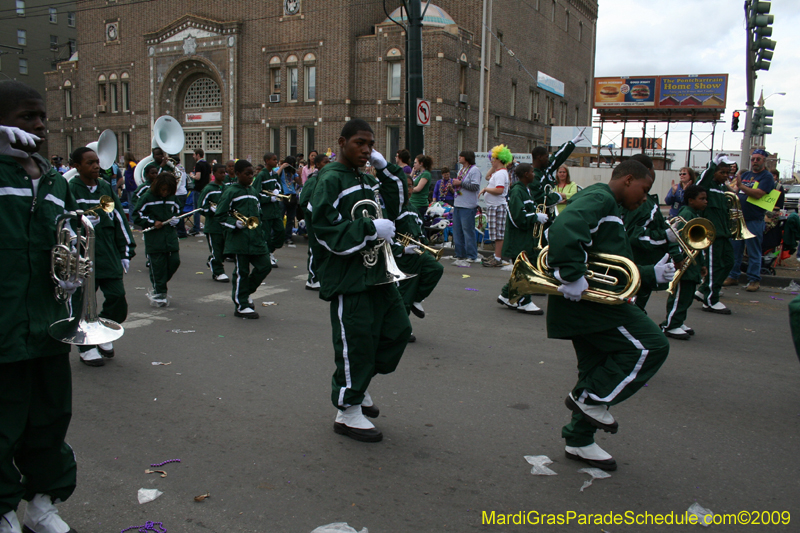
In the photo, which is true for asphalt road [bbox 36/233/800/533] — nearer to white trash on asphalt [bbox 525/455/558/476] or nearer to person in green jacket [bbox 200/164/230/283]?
white trash on asphalt [bbox 525/455/558/476]

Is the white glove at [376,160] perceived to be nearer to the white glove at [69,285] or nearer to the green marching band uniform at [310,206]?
the green marching band uniform at [310,206]

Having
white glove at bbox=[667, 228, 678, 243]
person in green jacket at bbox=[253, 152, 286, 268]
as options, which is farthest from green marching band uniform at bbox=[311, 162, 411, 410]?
person in green jacket at bbox=[253, 152, 286, 268]

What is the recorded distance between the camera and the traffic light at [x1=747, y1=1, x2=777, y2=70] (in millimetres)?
14398

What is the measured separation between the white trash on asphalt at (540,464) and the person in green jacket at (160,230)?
5649 millimetres

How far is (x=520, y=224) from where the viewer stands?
818 centimetres

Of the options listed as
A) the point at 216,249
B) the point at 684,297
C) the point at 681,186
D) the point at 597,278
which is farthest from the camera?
the point at 681,186

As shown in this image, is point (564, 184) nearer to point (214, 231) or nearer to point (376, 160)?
point (214, 231)

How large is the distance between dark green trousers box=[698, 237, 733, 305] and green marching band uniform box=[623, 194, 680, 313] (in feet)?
7.33

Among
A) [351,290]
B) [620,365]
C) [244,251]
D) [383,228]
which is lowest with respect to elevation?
[620,365]

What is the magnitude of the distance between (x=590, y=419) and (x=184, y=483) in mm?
2340

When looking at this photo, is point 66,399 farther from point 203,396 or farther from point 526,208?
point 526,208

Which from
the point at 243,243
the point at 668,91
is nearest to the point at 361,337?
the point at 243,243

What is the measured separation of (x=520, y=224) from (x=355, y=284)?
4696 mm

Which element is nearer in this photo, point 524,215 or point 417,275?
point 417,275
